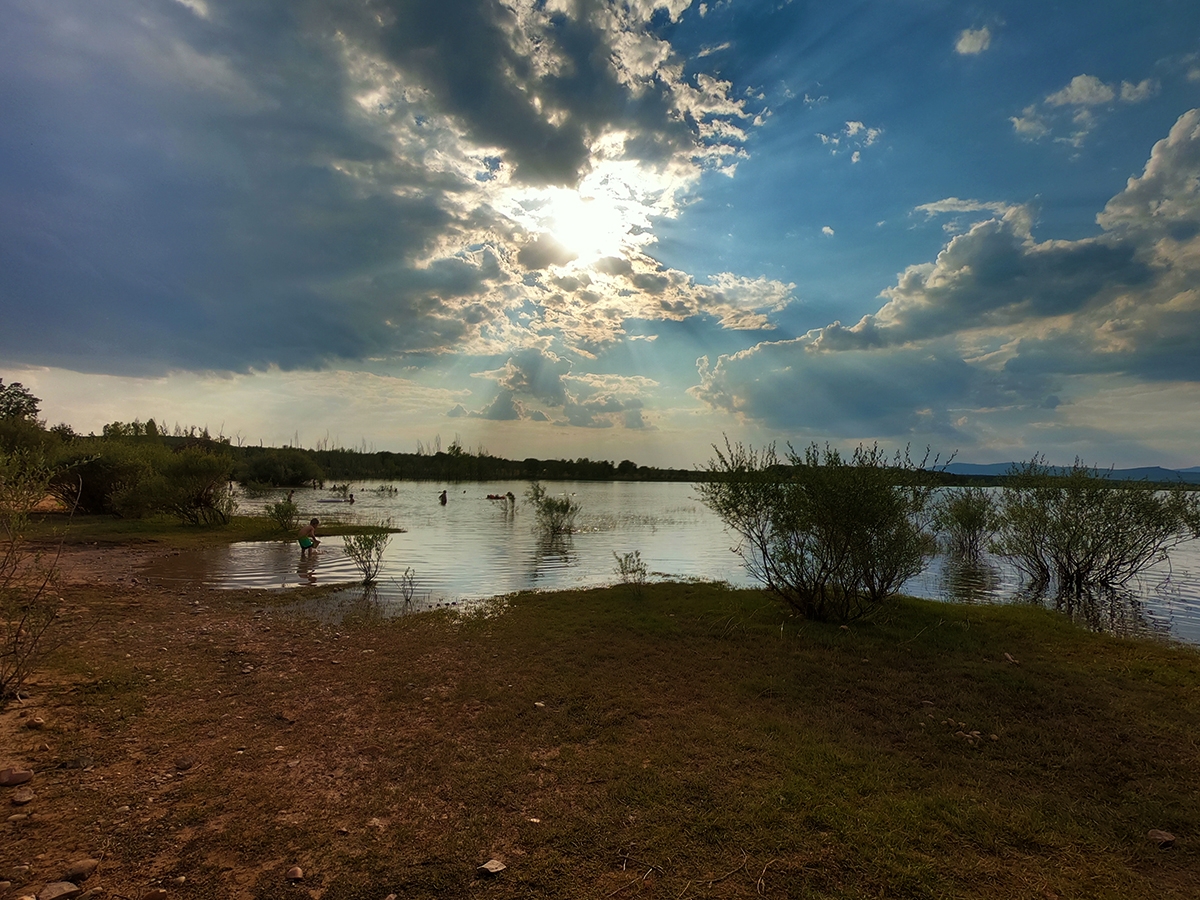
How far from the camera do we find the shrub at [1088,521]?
16.4m

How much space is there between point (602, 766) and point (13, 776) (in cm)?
545

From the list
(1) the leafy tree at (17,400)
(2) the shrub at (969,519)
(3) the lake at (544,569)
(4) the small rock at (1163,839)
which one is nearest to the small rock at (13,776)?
(3) the lake at (544,569)

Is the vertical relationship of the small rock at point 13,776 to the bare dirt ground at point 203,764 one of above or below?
above

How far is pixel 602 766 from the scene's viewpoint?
570 cm

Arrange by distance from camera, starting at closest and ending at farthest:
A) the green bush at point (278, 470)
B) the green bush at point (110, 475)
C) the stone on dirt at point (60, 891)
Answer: the stone on dirt at point (60, 891) < the green bush at point (110, 475) < the green bush at point (278, 470)

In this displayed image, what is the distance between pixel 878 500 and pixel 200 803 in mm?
11966

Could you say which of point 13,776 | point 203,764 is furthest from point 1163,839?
point 13,776

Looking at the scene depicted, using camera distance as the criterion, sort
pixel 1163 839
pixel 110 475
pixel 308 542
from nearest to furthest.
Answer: pixel 1163 839, pixel 308 542, pixel 110 475

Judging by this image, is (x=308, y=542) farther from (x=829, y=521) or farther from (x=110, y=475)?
(x=829, y=521)

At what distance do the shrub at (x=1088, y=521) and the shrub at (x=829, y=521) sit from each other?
25.9 ft

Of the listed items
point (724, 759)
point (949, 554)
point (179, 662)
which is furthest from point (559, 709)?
point (949, 554)

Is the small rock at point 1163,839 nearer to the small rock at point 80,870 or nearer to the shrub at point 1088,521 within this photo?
the small rock at point 80,870

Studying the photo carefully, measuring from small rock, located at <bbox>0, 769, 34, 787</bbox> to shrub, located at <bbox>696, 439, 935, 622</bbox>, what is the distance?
11082 mm

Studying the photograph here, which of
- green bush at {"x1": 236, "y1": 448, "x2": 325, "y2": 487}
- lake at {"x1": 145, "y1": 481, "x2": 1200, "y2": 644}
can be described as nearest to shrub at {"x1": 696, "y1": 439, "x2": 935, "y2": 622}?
lake at {"x1": 145, "y1": 481, "x2": 1200, "y2": 644}
